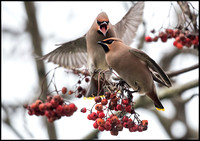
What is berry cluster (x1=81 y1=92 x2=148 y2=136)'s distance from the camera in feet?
8.60

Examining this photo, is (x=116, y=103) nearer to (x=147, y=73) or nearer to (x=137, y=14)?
(x=147, y=73)

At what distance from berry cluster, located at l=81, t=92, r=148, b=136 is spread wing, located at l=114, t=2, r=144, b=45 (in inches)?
83.3

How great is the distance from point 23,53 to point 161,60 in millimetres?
2796

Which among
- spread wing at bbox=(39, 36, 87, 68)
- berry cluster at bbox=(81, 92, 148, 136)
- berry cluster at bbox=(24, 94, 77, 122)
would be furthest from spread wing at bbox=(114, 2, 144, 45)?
berry cluster at bbox=(81, 92, 148, 136)

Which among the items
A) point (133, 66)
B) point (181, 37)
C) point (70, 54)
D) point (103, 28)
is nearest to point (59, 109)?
point (133, 66)

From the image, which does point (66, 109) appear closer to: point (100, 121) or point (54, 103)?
point (54, 103)

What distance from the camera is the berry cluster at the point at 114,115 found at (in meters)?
2.62

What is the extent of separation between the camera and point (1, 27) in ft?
21.1

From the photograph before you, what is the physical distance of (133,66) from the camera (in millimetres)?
3025

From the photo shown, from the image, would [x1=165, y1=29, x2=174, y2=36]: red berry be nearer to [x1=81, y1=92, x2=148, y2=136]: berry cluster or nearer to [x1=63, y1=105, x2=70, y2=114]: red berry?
[x1=81, y1=92, x2=148, y2=136]: berry cluster

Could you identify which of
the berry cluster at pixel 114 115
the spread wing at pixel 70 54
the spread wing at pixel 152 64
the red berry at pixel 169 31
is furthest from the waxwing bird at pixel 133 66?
the spread wing at pixel 70 54

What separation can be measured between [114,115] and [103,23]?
1.27 m

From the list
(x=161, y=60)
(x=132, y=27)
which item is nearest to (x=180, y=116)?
(x=161, y=60)

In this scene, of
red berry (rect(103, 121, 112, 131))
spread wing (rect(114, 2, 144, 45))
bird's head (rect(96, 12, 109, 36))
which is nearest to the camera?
red berry (rect(103, 121, 112, 131))
